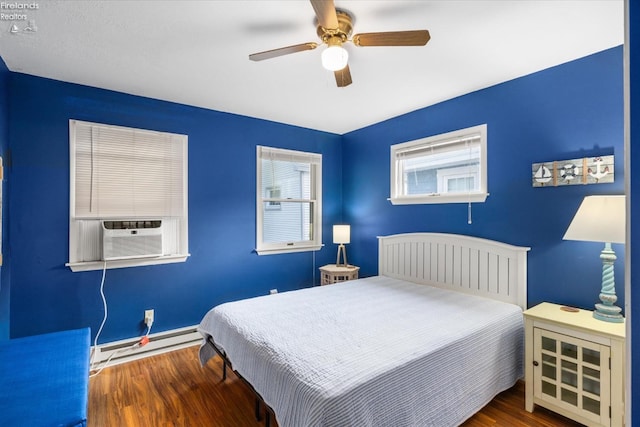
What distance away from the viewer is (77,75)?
247cm

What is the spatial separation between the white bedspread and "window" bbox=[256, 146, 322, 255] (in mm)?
1269

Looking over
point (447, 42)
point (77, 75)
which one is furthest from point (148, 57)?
point (447, 42)

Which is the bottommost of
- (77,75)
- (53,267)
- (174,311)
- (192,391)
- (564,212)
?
(192,391)

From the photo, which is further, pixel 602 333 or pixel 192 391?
pixel 192 391

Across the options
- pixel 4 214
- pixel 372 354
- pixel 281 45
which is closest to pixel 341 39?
pixel 281 45

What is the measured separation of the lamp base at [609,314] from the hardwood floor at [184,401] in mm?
700

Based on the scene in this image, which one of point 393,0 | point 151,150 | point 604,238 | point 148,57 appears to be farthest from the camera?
point 151,150

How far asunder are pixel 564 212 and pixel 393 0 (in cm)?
198

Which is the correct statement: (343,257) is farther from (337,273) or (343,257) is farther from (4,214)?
(4,214)

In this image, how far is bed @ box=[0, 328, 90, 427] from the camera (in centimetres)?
123

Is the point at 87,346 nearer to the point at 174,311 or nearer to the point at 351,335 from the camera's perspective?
the point at 174,311

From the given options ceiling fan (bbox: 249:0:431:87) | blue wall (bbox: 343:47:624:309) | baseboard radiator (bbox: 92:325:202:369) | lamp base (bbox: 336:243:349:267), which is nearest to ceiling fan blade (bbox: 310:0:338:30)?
ceiling fan (bbox: 249:0:431:87)

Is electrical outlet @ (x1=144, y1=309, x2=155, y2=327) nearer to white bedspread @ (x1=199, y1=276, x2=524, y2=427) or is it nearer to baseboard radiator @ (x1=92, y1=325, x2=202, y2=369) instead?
baseboard radiator @ (x1=92, y1=325, x2=202, y2=369)

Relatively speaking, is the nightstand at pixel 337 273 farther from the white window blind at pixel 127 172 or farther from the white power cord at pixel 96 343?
the white power cord at pixel 96 343
